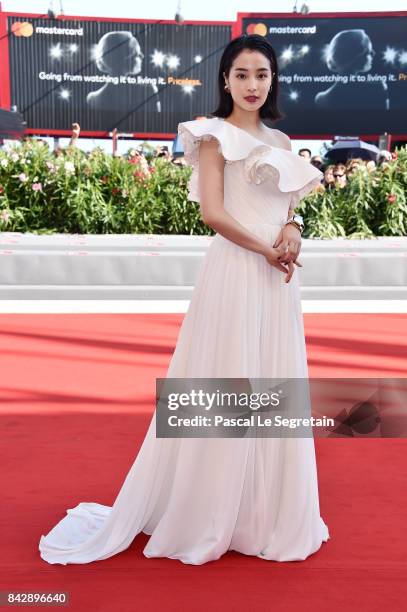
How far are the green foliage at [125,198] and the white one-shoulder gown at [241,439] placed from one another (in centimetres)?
697

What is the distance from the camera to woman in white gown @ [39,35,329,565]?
243cm

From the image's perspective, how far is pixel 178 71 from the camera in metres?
21.3

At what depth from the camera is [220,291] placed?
99.7 inches

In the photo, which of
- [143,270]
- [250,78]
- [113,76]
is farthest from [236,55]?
[113,76]

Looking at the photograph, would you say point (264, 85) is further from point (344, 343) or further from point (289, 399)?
point (344, 343)

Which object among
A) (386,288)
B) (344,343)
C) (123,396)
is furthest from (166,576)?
(386,288)

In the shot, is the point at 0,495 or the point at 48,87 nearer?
the point at 0,495

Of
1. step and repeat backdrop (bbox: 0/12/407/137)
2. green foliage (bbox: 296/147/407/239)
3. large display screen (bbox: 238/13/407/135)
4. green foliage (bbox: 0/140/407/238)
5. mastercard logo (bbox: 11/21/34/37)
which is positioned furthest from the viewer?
mastercard logo (bbox: 11/21/34/37)

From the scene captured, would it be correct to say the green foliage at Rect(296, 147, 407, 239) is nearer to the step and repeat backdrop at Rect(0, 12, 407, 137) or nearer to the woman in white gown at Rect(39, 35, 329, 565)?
the woman in white gown at Rect(39, 35, 329, 565)

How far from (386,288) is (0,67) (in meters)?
16.2

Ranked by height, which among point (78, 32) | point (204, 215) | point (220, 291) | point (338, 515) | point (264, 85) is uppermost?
point (78, 32)

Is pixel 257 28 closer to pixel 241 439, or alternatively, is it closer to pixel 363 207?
pixel 363 207

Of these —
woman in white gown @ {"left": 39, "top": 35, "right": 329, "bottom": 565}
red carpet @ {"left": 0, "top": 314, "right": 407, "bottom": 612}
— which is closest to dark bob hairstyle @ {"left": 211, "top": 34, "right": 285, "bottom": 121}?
woman in white gown @ {"left": 39, "top": 35, "right": 329, "bottom": 565}

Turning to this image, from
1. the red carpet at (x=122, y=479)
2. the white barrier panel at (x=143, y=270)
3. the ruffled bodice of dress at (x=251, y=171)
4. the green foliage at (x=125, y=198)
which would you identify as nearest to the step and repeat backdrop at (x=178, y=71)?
the green foliage at (x=125, y=198)
